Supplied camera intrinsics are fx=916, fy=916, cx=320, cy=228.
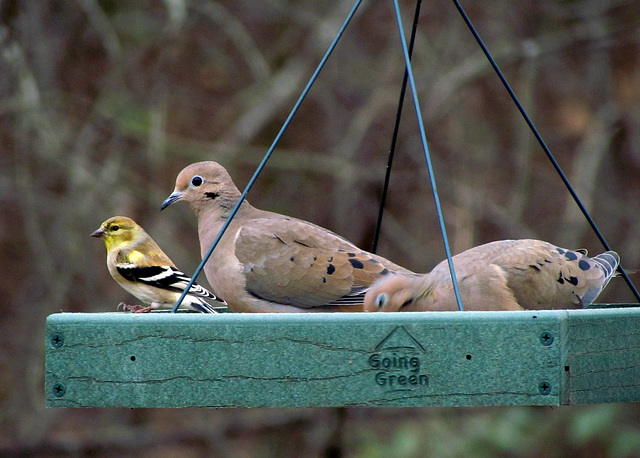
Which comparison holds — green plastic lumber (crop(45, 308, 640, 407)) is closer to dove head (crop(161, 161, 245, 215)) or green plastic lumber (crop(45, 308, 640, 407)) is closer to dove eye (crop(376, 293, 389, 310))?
dove eye (crop(376, 293, 389, 310))

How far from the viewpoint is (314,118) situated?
25.5ft

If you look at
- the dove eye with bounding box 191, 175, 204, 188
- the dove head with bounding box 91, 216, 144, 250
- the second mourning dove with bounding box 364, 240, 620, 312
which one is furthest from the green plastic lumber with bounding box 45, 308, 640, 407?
the dove head with bounding box 91, 216, 144, 250

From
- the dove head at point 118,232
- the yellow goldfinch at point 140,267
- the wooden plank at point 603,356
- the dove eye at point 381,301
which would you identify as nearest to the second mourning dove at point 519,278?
the dove eye at point 381,301

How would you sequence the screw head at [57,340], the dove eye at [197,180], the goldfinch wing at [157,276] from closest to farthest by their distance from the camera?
the screw head at [57,340]
the dove eye at [197,180]
the goldfinch wing at [157,276]

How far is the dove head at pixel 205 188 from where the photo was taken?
161 inches

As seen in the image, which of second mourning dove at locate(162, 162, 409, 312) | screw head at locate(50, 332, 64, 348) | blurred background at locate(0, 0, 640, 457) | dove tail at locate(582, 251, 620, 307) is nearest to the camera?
screw head at locate(50, 332, 64, 348)

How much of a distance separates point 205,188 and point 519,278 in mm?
1439

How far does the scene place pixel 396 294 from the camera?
10.7ft

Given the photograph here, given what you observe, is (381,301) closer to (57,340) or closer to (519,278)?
(519,278)

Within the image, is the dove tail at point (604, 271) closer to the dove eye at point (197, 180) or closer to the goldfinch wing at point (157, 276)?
the goldfinch wing at point (157, 276)

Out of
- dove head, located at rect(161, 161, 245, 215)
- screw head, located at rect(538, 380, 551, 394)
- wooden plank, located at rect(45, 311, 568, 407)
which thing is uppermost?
dove head, located at rect(161, 161, 245, 215)

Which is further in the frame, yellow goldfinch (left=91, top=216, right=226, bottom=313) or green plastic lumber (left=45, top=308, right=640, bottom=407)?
yellow goldfinch (left=91, top=216, right=226, bottom=313)

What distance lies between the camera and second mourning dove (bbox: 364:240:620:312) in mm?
3402

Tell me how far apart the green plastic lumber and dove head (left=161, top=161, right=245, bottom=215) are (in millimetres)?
1450
